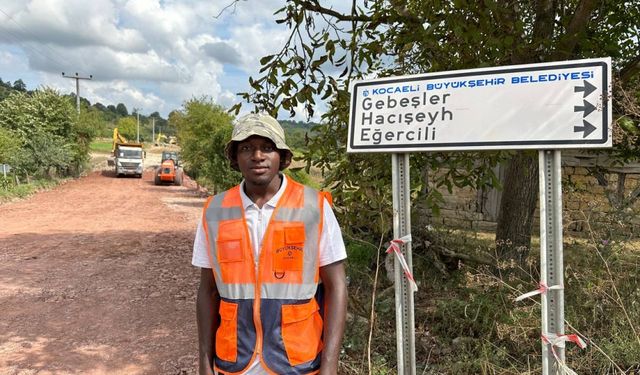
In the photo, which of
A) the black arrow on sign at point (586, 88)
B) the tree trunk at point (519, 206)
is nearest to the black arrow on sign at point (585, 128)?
the black arrow on sign at point (586, 88)

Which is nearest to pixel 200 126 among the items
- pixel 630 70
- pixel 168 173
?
pixel 168 173

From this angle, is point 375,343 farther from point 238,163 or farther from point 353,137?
point 238,163

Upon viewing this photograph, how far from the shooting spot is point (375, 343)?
402cm

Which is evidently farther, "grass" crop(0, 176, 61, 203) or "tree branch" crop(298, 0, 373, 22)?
"grass" crop(0, 176, 61, 203)

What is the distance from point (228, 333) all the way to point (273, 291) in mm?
259

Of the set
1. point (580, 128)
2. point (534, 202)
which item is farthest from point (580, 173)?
point (580, 128)

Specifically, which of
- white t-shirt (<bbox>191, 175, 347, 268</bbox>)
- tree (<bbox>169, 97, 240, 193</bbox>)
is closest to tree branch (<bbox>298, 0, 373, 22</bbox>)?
white t-shirt (<bbox>191, 175, 347, 268</bbox>)

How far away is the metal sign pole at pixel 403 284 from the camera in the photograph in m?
2.42

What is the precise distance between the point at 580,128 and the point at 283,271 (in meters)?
1.37

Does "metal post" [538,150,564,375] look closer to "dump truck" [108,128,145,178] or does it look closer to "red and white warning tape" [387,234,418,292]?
"red and white warning tape" [387,234,418,292]

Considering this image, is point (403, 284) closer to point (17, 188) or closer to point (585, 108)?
point (585, 108)

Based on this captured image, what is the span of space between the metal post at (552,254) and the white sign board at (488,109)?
0.13 metres

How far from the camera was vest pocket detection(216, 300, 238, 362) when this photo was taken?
1920 mm

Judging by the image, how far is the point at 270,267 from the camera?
1.90 metres
